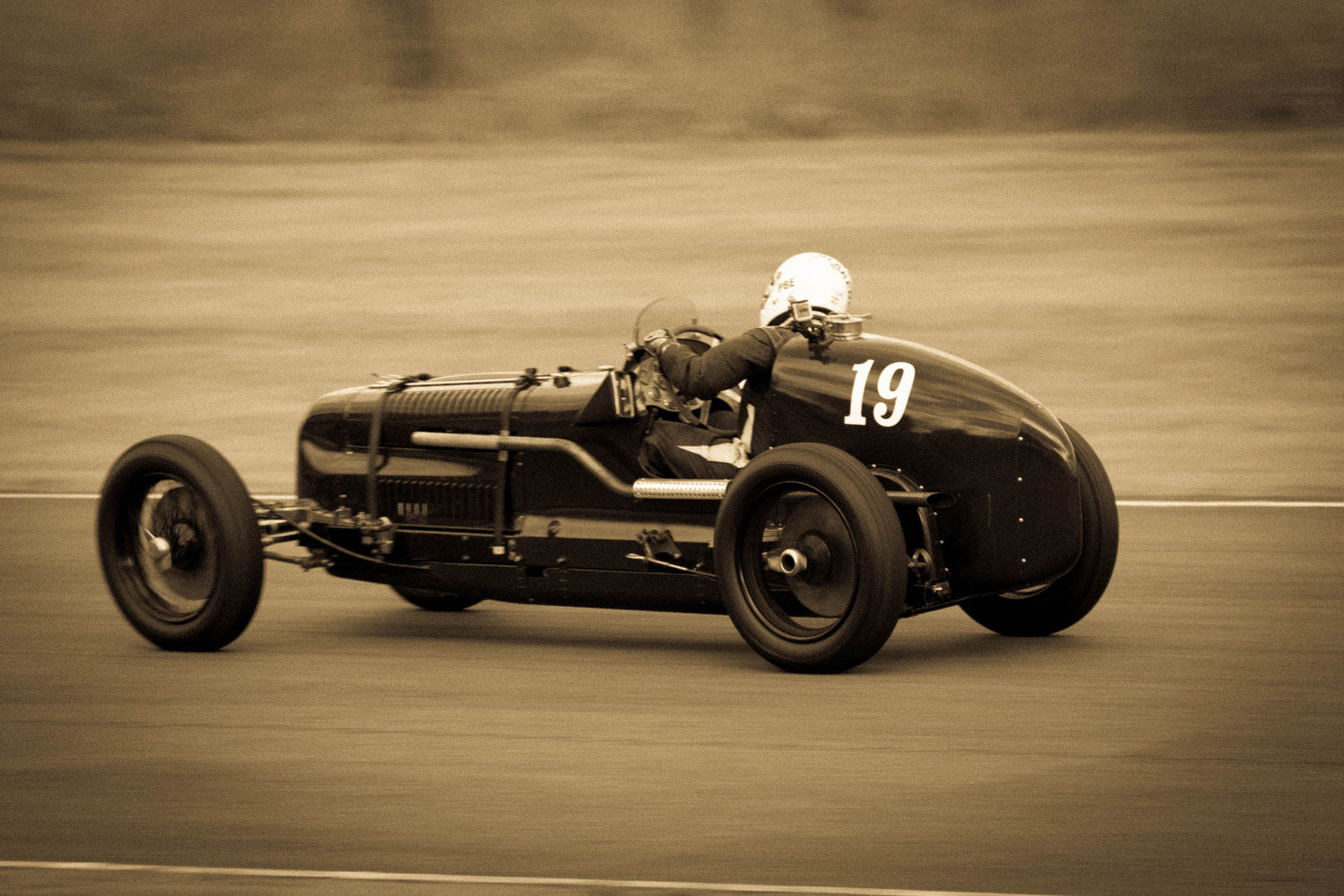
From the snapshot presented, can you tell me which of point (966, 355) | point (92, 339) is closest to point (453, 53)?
point (92, 339)

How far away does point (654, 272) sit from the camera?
741 inches

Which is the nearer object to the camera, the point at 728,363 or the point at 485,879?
the point at 485,879

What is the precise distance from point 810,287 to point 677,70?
65.9 feet

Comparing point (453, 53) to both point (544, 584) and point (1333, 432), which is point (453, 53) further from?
point (544, 584)

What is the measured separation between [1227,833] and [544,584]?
3.14m

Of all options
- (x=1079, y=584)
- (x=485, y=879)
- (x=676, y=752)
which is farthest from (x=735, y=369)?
(x=485, y=879)

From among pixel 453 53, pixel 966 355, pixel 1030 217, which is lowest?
pixel 966 355

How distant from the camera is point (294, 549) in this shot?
10906 mm

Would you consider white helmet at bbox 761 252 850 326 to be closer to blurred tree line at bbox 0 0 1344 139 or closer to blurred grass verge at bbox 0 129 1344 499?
blurred grass verge at bbox 0 129 1344 499

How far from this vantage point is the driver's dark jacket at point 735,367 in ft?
22.5

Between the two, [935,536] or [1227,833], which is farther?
[935,536]

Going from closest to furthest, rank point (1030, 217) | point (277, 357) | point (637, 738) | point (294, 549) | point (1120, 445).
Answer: point (637, 738) → point (294, 549) → point (1120, 445) → point (277, 357) → point (1030, 217)

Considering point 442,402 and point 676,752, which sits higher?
point 442,402

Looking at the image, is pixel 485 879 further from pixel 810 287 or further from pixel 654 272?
pixel 654 272
